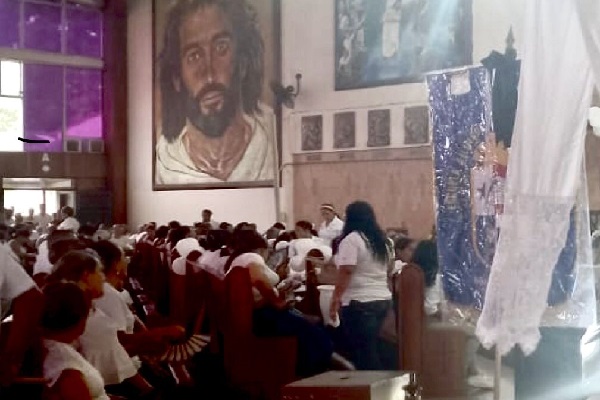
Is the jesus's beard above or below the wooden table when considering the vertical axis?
above

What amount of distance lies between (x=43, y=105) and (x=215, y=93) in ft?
14.2

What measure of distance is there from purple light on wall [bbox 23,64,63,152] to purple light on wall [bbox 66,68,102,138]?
277mm

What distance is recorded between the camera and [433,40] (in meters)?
15.2

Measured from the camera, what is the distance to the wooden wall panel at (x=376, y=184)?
1531 centimetres

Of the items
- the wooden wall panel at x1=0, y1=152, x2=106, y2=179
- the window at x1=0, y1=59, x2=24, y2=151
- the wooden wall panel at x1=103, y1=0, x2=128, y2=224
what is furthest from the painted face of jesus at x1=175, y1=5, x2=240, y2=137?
the window at x1=0, y1=59, x2=24, y2=151

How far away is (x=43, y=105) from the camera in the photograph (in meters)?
21.1

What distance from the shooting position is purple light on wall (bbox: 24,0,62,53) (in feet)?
68.4

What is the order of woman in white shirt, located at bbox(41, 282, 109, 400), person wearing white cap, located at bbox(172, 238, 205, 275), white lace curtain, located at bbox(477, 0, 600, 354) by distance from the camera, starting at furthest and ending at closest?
person wearing white cap, located at bbox(172, 238, 205, 275) → woman in white shirt, located at bbox(41, 282, 109, 400) → white lace curtain, located at bbox(477, 0, 600, 354)

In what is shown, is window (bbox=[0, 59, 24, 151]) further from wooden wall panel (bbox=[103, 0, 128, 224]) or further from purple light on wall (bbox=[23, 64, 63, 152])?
wooden wall panel (bbox=[103, 0, 128, 224])

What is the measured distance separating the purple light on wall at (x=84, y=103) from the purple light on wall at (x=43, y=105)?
28 centimetres

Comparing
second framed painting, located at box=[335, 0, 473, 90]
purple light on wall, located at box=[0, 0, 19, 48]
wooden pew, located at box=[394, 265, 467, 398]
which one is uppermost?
purple light on wall, located at box=[0, 0, 19, 48]

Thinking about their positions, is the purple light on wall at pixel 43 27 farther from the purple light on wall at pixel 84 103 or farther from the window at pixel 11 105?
the purple light on wall at pixel 84 103

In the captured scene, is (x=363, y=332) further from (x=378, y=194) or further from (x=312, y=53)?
(x=312, y=53)

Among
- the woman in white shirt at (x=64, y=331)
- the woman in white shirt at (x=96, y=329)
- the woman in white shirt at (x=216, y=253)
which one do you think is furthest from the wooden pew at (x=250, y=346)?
the woman in white shirt at (x=64, y=331)
